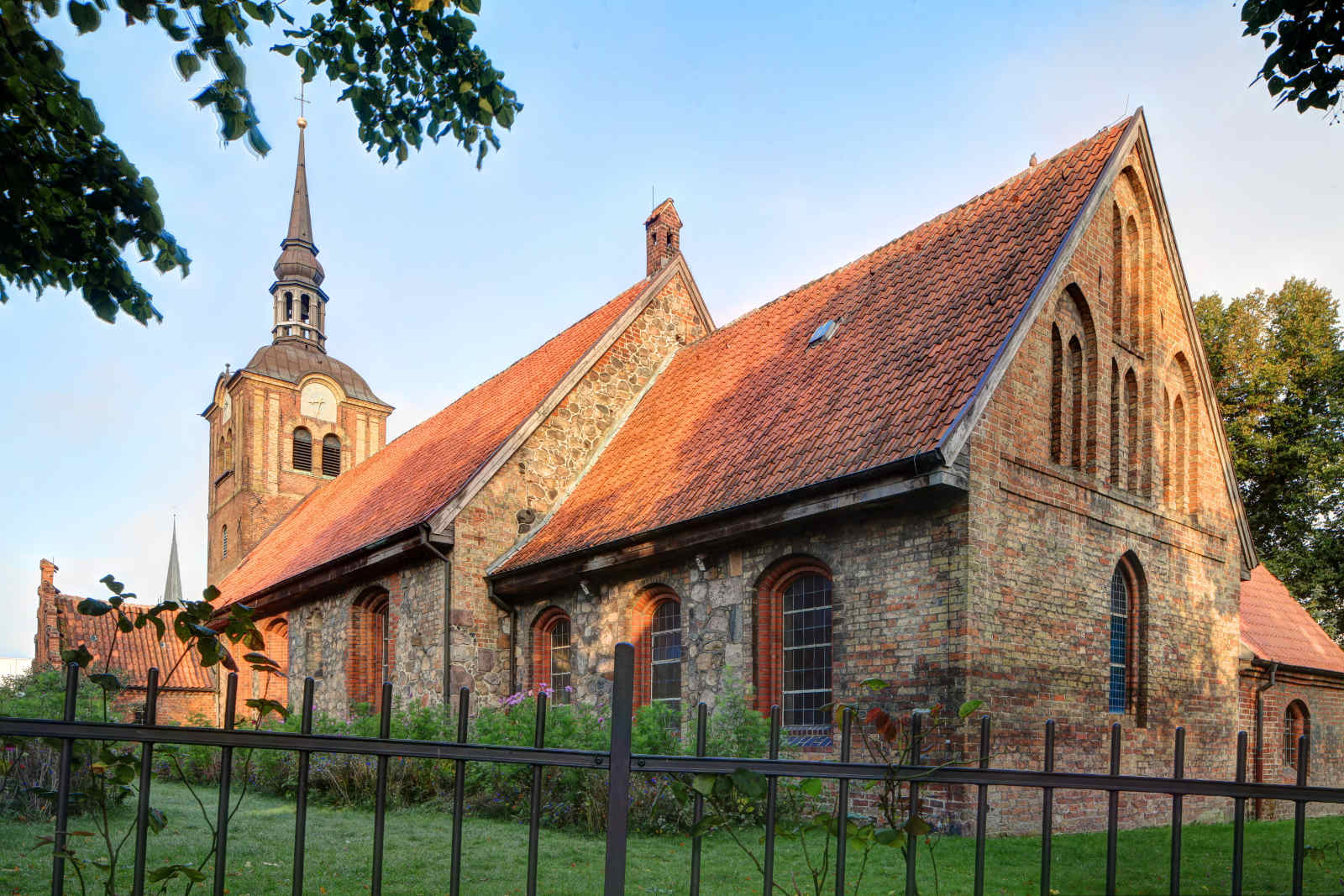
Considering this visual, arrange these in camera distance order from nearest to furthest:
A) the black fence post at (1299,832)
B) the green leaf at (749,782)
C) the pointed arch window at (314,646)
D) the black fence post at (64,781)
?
the black fence post at (64,781) → the green leaf at (749,782) → the black fence post at (1299,832) → the pointed arch window at (314,646)

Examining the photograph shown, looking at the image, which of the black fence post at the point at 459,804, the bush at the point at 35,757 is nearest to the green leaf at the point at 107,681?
the bush at the point at 35,757

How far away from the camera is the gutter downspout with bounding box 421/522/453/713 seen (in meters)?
14.3

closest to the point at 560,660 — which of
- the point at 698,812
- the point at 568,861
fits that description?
the point at 568,861

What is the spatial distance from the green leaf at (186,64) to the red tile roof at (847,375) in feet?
21.4

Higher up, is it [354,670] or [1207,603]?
[1207,603]

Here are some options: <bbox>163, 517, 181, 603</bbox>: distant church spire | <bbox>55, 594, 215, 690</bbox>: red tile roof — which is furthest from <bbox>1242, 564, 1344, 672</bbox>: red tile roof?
<bbox>163, 517, 181, 603</bbox>: distant church spire

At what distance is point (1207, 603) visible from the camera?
508 inches

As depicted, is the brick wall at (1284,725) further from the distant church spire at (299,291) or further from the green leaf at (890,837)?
the distant church spire at (299,291)

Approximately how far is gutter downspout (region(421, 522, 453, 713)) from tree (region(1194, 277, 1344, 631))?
844 inches

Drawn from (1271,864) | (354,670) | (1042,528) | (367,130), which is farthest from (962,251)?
(354,670)

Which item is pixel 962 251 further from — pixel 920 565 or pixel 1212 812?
pixel 1212 812

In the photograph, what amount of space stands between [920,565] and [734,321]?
27.1ft

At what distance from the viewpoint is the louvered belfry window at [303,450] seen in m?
29.8

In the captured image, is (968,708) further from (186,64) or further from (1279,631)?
(1279,631)
